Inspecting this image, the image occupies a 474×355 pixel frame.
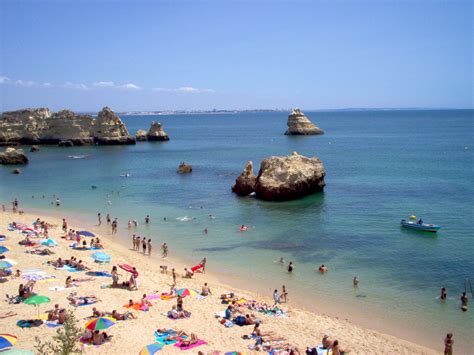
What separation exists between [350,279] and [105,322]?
42.7ft

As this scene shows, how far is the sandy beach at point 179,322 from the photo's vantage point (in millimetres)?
16297

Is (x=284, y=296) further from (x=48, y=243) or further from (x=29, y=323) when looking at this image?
(x=48, y=243)

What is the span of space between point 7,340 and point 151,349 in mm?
4643

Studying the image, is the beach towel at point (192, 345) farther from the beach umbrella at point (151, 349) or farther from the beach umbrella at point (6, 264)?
the beach umbrella at point (6, 264)

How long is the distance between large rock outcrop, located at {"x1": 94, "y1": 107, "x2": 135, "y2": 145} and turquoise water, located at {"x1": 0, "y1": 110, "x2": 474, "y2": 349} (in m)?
30.2

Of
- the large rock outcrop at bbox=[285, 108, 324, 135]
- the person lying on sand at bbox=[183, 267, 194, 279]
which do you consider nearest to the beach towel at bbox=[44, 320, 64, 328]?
the person lying on sand at bbox=[183, 267, 194, 279]

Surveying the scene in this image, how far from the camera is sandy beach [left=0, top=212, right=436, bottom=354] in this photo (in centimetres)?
1630

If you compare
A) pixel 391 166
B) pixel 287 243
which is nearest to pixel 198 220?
pixel 287 243

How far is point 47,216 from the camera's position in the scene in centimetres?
3878

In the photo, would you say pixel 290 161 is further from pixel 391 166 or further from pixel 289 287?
pixel 391 166

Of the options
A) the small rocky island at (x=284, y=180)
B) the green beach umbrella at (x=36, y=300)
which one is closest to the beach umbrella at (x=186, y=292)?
the green beach umbrella at (x=36, y=300)

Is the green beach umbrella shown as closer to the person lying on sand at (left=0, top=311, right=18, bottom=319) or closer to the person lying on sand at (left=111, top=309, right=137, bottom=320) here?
the person lying on sand at (left=0, top=311, right=18, bottom=319)

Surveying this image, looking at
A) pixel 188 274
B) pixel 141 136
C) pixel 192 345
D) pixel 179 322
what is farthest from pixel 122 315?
pixel 141 136

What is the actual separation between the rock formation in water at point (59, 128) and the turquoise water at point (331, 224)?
30.6 m
